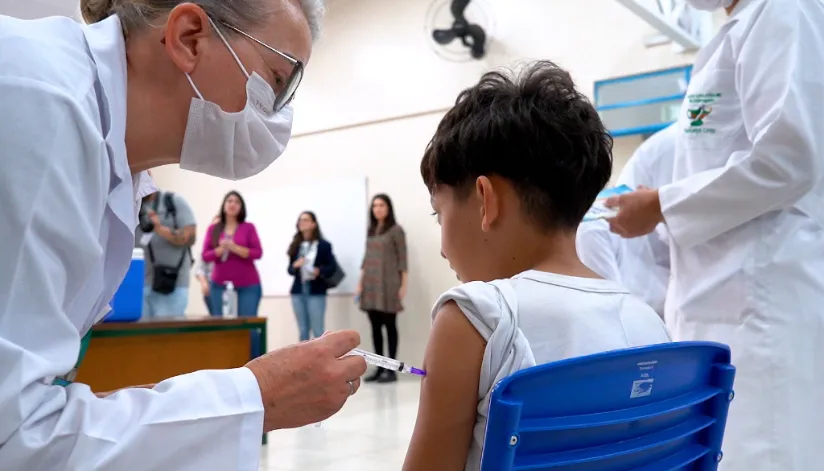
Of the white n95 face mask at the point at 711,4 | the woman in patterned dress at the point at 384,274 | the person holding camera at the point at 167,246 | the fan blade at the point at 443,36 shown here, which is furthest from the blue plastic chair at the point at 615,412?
the fan blade at the point at 443,36

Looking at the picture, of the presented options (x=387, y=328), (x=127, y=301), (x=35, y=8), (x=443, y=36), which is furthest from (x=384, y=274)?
(x=35, y=8)

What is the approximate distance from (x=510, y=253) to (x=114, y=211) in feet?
1.78

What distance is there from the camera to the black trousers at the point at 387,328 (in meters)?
5.74

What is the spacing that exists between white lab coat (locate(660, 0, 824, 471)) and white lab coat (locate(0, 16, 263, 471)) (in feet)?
3.16

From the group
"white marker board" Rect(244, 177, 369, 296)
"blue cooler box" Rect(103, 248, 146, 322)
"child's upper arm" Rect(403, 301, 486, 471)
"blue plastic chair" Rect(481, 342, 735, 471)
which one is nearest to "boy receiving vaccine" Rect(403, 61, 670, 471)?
"child's upper arm" Rect(403, 301, 486, 471)

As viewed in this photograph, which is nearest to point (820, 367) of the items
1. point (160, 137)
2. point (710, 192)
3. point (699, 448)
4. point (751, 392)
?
point (751, 392)

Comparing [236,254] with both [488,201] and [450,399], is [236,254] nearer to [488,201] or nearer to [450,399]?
[488,201]

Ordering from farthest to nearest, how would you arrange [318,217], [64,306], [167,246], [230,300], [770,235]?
[318,217]
[230,300]
[167,246]
[770,235]
[64,306]

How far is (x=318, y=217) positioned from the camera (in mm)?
6766

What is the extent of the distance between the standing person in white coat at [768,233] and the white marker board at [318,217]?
17.0 ft

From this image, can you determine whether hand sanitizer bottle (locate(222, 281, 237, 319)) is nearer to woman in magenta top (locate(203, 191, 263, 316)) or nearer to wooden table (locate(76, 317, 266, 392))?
woman in magenta top (locate(203, 191, 263, 316))

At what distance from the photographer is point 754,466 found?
3.93 ft

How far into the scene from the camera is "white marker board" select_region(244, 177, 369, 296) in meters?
6.45

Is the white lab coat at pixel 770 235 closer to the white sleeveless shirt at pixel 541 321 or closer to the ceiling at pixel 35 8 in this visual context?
the white sleeveless shirt at pixel 541 321
